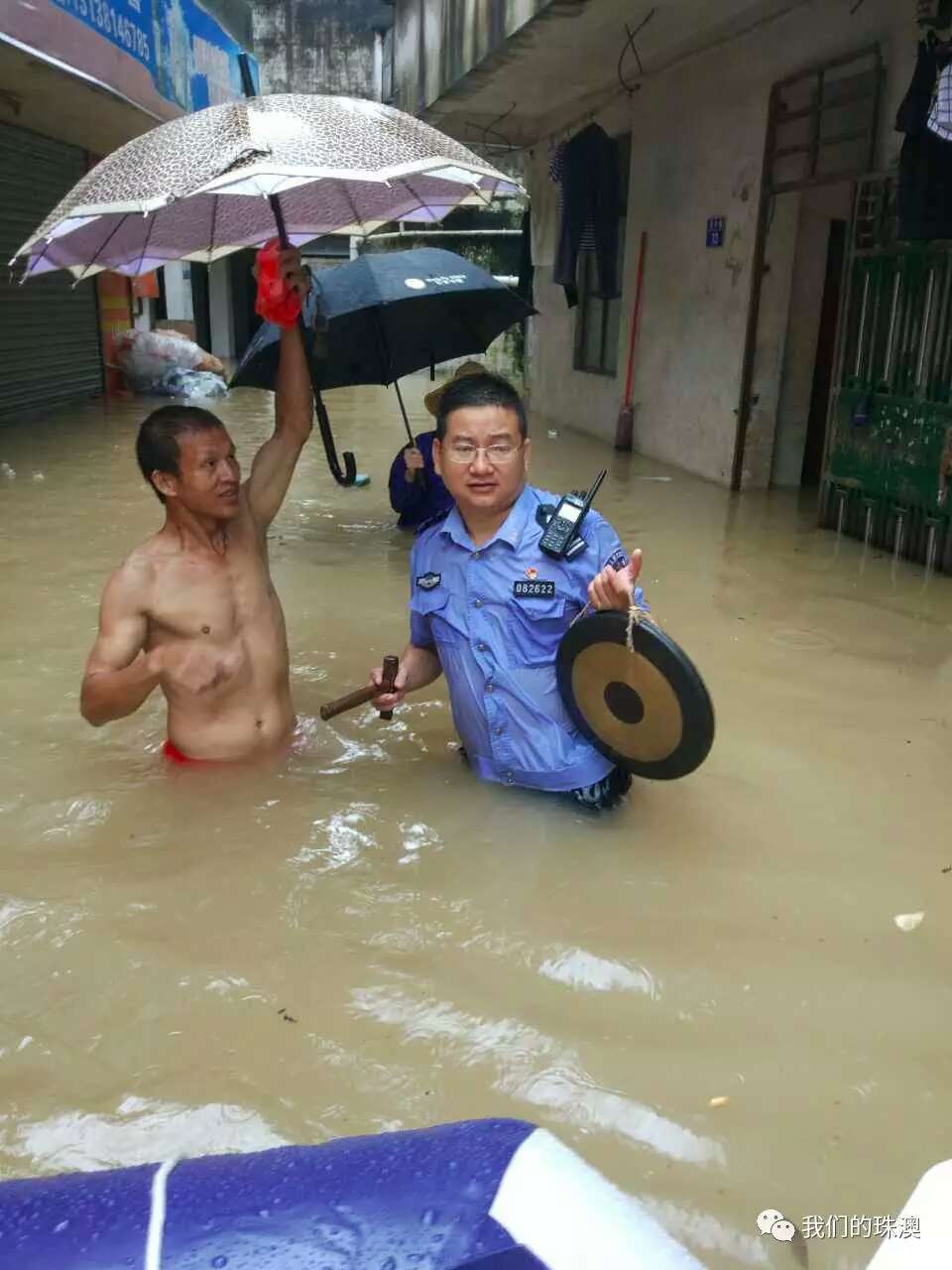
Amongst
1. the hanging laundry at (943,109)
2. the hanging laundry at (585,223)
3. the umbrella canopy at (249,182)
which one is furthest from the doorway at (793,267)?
the umbrella canopy at (249,182)

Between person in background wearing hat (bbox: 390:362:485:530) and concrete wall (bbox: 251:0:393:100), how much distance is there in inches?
833

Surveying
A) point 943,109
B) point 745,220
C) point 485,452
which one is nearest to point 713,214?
point 745,220

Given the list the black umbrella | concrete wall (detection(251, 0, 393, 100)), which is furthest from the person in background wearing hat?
concrete wall (detection(251, 0, 393, 100))

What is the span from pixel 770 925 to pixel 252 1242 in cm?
179

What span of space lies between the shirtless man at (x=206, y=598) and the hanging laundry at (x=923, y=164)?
367 cm

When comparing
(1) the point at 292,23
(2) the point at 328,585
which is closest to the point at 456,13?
(2) the point at 328,585

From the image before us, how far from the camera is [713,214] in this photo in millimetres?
8430

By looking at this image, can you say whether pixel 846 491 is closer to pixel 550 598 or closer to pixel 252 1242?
pixel 550 598

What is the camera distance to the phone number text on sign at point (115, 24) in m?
7.91

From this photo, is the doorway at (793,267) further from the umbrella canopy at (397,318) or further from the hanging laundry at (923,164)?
the umbrella canopy at (397,318)

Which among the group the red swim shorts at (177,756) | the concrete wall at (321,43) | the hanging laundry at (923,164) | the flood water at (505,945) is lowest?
the flood water at (505,945)

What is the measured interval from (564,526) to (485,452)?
0.95 feet

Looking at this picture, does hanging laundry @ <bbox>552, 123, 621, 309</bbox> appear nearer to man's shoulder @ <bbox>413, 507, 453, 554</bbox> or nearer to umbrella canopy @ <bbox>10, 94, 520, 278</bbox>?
umbrella canopy @ <bbox>10, 94, 520, 278</bbox>

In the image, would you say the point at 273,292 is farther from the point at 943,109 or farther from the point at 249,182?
the point at 943,109
